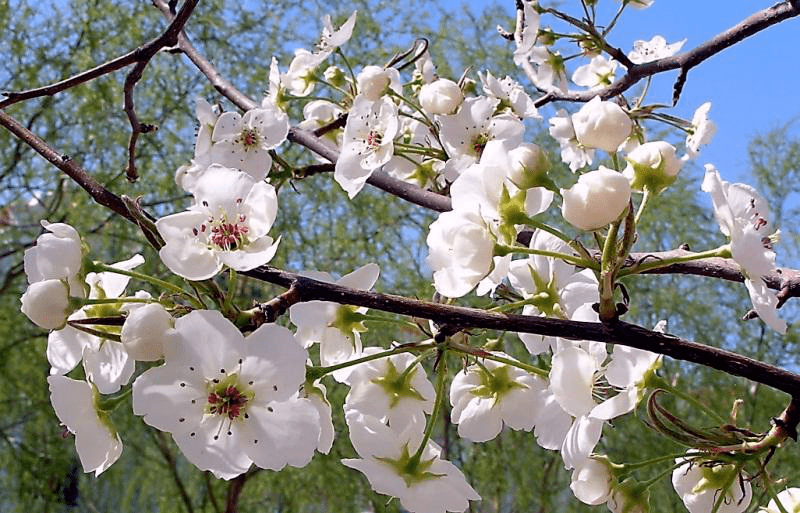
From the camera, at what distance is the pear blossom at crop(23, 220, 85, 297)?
0.37m

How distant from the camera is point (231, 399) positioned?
37 centimetres

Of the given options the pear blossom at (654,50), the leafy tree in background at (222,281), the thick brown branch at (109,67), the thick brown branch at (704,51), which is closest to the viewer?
the thick brown branch at (109,67)

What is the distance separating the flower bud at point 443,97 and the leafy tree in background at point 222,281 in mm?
961

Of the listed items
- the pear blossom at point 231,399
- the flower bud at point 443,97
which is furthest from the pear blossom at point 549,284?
the flower bud at point 443,97

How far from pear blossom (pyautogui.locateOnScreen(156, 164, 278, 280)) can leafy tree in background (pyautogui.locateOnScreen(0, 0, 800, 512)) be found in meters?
1.21

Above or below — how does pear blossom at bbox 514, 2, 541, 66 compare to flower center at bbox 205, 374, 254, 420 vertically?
above

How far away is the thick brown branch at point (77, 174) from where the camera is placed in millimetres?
362

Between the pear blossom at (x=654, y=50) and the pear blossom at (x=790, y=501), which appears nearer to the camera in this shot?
the pear blossom at (x=790, y=501)

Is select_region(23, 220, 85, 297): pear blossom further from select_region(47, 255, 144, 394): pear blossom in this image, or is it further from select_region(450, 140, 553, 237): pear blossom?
select_region(450, 140, 553, 237): pear blossom

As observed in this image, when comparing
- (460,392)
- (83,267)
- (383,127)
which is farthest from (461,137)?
(83,267)

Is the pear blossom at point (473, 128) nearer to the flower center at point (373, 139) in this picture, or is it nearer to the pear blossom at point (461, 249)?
the flower center at point (373, 139)

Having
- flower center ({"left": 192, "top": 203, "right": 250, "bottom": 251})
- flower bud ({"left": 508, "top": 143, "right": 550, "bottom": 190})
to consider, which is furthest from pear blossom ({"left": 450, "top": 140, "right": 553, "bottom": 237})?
flower center ({"left": 192, "top": 203, "right": 250, "bottom": 251})

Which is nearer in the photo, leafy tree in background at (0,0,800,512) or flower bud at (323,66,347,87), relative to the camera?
flower bud at (323,66,347,87)

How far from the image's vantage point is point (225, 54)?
1.87 meters
